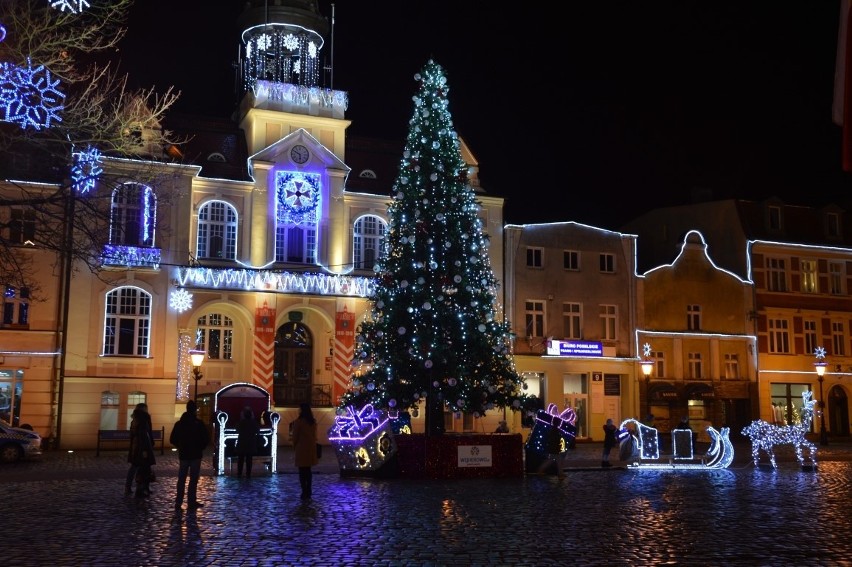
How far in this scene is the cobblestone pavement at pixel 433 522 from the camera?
39.0 feet

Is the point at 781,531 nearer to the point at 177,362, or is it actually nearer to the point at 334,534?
the point at 334,534

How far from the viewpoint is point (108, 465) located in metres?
28.5

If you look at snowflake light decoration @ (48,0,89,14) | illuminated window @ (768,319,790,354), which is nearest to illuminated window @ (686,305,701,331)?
illuminated window @ (768,319,790,354)

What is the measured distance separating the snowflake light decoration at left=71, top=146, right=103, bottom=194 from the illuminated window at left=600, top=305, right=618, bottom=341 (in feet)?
Answer: 107

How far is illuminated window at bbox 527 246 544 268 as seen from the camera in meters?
46.4

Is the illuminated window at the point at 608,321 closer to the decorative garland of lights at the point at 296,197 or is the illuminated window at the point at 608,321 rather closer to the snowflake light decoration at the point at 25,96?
the decorative garland of lights at the point at 296,197

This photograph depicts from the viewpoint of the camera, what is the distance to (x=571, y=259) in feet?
155

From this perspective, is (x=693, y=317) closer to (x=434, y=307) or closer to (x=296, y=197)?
(x=296, y=197)

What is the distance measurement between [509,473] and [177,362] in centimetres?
1892

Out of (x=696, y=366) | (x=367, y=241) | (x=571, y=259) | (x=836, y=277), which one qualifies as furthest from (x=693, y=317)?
(x=367, y=241)

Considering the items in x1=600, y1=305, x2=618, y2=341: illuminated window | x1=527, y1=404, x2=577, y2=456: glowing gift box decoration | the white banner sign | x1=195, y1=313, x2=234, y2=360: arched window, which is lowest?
the white banner sign

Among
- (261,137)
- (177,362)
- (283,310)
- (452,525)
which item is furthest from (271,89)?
(452,525)

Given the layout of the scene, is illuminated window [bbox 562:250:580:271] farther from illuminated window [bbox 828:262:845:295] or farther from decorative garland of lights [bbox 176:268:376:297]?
illuminated window [bbox 828:262:845:295]

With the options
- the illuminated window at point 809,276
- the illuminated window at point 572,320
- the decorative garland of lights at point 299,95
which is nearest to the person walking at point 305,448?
the decorative garland of lights at point 299,95
